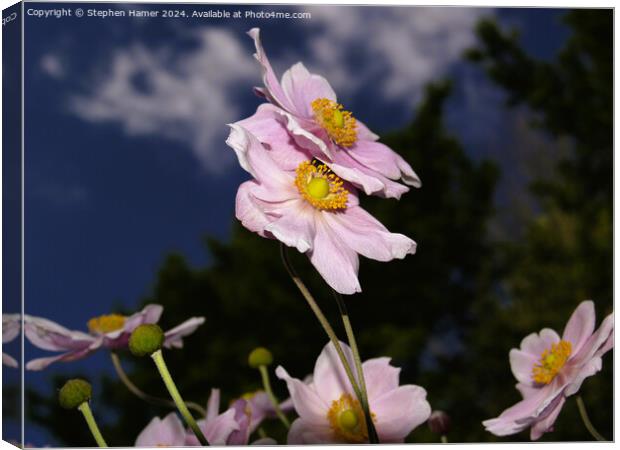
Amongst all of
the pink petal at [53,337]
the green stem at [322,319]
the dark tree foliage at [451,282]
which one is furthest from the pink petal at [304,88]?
the dark tree foliage at [451,282]

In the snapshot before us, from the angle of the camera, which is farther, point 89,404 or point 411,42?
point 411,42

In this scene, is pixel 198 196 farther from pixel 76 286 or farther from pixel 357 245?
pixel 357 245

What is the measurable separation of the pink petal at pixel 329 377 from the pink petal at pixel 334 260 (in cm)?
9

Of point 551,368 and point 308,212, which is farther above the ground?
point 308,212

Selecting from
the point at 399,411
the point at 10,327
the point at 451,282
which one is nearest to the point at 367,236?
the point at 399,411

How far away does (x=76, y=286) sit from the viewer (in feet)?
6.37

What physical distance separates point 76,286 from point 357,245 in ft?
5.29

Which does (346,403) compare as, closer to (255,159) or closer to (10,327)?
(255,159)

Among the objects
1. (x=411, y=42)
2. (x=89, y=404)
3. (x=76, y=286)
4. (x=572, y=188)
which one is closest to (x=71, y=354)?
(x=89, y=404)

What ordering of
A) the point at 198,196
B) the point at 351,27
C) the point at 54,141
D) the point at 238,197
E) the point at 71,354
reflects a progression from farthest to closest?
the point at 198,196 < the point at 351,27 < the point at 54,141 < the point at 71,354 < the point at 238,197

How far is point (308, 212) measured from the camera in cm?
46

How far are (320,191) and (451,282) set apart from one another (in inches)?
169

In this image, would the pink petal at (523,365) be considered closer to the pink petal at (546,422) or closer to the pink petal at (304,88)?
the pink petal at (546,422)

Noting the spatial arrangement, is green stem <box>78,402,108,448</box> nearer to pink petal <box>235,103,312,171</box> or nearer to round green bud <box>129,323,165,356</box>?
round green bud <box>129,323,165,356</box>
